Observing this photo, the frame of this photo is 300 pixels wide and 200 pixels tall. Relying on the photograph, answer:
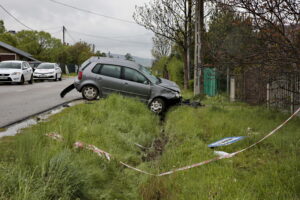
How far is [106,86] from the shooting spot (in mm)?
11383

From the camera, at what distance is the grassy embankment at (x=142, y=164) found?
10.5 ft

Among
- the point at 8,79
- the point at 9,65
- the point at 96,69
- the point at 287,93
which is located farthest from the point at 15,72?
the point at 287,93

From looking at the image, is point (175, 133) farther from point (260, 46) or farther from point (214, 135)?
point (260, 46)

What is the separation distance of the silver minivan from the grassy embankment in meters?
3.28

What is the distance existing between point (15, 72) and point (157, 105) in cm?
1291

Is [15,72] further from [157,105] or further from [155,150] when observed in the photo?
[155,150]

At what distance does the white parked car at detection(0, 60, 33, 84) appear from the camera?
775 inches

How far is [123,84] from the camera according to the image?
11.2m

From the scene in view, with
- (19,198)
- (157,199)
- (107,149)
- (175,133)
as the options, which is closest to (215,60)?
(175,133)

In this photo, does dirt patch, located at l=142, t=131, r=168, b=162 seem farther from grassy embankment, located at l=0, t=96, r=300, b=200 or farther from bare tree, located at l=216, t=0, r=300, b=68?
bare tree, located at l=216, t=0, r=300, b=68

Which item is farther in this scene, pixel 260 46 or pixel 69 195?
pixel 260 46

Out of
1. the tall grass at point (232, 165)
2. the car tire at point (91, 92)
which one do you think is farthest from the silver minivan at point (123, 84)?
the tall grass at point (232, 165)

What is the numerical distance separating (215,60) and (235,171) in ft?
12.3

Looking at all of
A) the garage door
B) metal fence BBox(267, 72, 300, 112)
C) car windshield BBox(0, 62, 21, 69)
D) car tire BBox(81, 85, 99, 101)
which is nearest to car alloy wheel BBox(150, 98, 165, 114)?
car tire BBox(81, 85, 99, 101)
